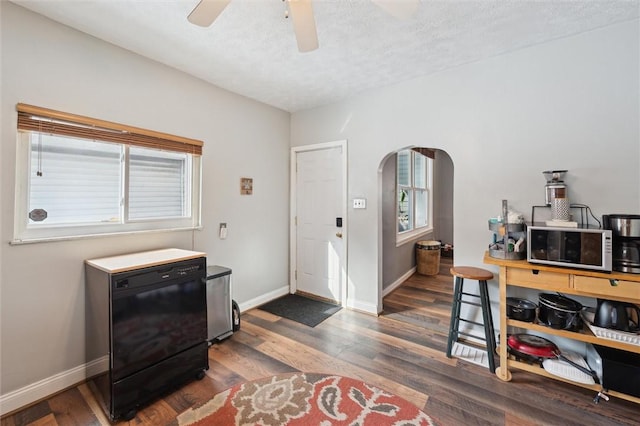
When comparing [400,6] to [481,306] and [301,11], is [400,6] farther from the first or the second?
[481,306]

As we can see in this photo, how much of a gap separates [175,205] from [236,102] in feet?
A: 4.50

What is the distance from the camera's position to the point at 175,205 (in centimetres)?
277

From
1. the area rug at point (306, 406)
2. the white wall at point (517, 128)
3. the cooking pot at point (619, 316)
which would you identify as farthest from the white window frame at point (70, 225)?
the cooking pot at point (619, 316)

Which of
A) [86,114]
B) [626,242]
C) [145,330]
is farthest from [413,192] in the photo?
[86,114]

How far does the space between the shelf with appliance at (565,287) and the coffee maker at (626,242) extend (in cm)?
7

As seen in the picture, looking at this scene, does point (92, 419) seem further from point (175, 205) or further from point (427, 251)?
point (427, 251)

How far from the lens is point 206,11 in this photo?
4.83 ft

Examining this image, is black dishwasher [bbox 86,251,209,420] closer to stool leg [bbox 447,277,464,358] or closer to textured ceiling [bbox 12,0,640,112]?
textured ceiling [bbox 12,0,640,112]

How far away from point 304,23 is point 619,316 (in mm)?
2648

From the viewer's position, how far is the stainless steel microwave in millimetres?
1759

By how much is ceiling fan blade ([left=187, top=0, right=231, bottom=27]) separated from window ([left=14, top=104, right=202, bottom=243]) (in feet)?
4.12

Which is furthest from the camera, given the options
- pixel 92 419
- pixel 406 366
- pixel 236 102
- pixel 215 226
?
pixel 236 102

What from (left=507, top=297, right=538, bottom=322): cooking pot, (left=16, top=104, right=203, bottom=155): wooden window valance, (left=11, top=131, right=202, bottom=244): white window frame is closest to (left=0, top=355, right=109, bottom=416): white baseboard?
(left=11, top=131, right=202, bottom=244): white window frame

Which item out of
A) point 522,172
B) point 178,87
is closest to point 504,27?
point 522,172
